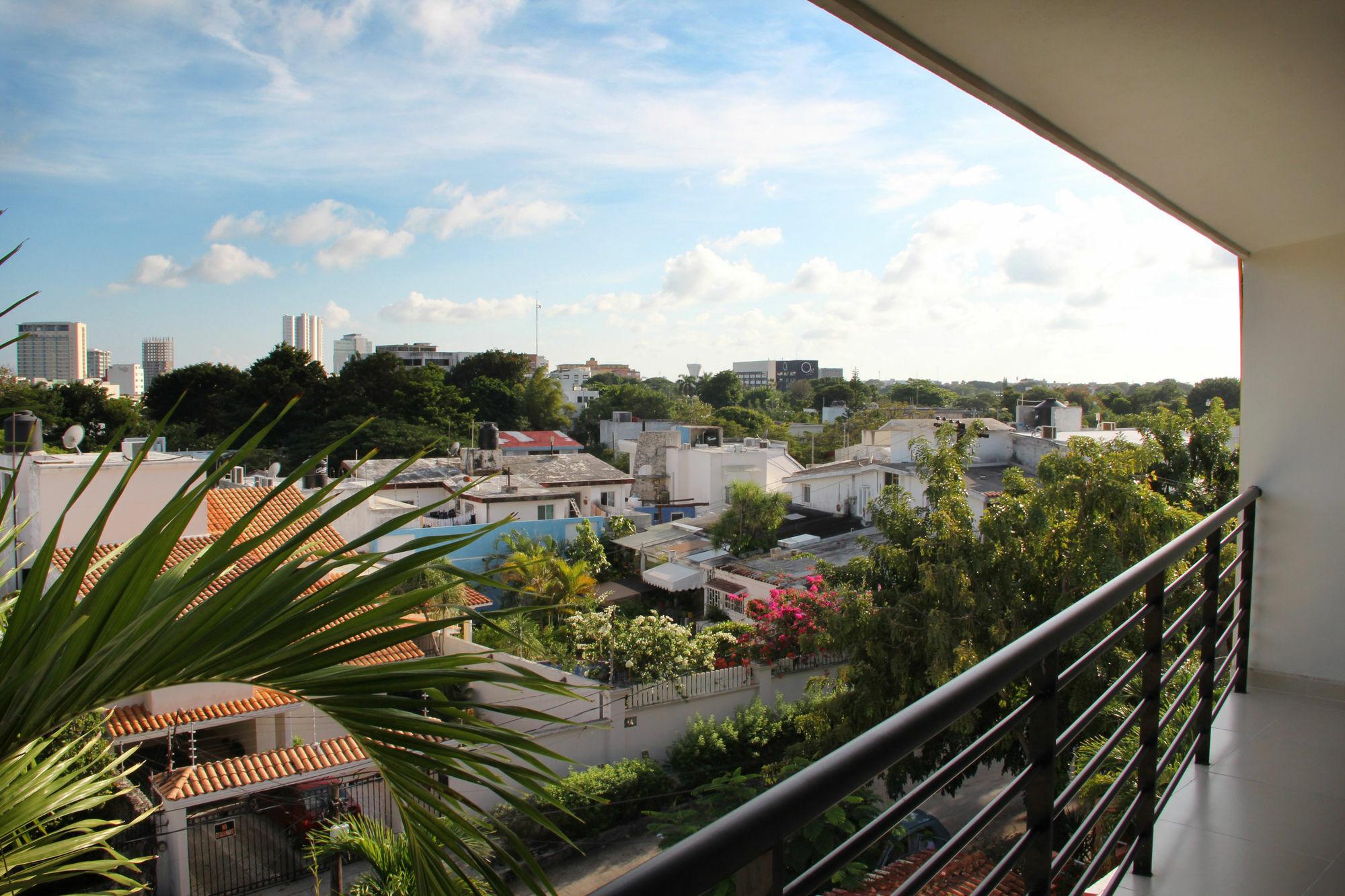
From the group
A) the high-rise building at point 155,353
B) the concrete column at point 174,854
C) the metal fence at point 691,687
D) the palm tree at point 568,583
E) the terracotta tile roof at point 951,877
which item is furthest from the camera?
the high-rise building at point 155,353

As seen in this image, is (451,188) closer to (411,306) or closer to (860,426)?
(411,306)

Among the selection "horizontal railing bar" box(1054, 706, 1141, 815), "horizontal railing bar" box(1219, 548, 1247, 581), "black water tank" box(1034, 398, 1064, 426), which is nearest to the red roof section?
"black water tank" box(1034, 398, 1064, 426)

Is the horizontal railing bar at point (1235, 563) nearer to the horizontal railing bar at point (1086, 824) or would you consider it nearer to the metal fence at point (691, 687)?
the horizontal railing bar at point (1086, 824)

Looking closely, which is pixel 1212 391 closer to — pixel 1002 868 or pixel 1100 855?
pixel 1100 855

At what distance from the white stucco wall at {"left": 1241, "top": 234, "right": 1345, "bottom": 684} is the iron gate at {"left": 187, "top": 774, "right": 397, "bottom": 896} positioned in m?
9.24

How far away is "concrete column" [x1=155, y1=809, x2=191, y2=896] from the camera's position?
8523 millimetres

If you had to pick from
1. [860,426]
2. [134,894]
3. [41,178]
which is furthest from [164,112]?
[134,894]

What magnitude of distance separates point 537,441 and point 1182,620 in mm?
38585

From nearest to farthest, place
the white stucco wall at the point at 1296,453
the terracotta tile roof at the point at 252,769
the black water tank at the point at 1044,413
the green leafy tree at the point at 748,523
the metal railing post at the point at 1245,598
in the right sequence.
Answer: the metal railing post at the point at 1245,598 → the white stucco wall at the point at 1296,453 → the terracotta tile roof at the point at 252,769 → the green leafy tree at the point at 748,523 → the black water tank at the point at 1044,413

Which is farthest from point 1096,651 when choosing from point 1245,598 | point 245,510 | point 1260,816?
point 245,510

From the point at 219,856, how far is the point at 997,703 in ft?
28.7

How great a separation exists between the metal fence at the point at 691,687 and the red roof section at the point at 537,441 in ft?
90.1

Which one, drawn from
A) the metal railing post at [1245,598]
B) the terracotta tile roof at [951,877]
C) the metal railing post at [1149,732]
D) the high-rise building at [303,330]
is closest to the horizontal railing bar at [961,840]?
the metal railing post at [1149,732]

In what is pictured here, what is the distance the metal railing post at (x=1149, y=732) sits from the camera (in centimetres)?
152
